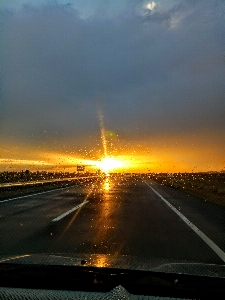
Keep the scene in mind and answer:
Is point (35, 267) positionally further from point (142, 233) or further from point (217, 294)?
point (142, 233)

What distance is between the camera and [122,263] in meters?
4.48

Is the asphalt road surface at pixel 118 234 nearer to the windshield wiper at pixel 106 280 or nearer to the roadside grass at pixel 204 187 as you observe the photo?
the windshield wiper at pixel 106 280

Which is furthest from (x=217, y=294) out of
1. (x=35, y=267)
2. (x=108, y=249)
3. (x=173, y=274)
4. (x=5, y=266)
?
(x=108, y=249)

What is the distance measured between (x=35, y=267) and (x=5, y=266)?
1.09 ft

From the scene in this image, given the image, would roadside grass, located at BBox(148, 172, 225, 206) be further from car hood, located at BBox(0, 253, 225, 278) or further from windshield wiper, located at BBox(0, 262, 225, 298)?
windshield wiper, located at BBox(0, 262, 225, 298)

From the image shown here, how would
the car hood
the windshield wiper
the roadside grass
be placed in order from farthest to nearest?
the roadside grass, the car hood, the windshield wiper

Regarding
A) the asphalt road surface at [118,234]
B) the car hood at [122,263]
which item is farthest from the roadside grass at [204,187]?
the car hood at [122,263]

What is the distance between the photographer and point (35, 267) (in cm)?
429

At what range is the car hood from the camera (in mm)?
4184

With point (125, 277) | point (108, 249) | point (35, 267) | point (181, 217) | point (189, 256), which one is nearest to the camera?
point (125, 277)

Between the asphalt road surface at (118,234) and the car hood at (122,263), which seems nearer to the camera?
the car hood at (122,263)

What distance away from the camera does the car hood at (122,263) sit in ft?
13.7

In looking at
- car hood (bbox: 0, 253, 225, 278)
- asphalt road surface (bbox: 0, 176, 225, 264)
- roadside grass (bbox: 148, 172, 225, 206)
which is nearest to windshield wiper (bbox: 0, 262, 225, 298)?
car hood (bbox: 0, 253, 225, 278)

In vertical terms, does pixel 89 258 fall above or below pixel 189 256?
above
